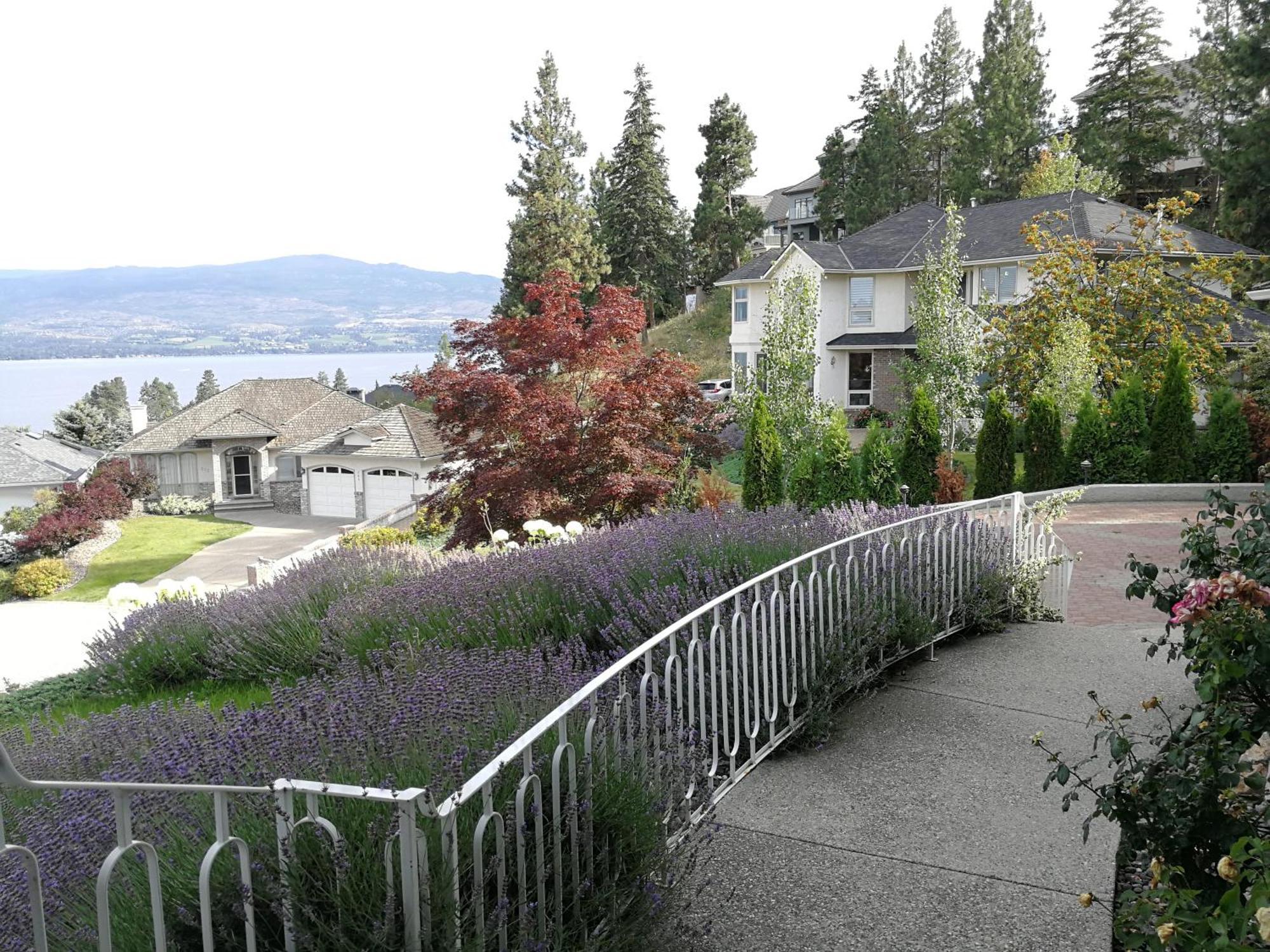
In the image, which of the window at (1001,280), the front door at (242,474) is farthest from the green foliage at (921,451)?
the front door at (242,474)

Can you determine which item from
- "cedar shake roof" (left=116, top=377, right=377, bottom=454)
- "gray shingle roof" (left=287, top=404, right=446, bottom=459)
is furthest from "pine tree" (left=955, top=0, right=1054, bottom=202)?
"cedar shake roof" (left=116, top=377, right=377, bottom=454)

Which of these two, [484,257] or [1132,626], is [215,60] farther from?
[484,257]

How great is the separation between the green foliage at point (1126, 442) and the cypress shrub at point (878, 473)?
4.66 metres

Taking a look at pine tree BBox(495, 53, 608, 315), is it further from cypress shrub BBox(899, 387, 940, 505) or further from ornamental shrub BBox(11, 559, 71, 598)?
cypress shrub BBox(899, 387, 940, 505)

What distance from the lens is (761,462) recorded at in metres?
18.0

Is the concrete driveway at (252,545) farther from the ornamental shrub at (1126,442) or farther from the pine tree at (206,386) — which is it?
the pine tree at (206,386)

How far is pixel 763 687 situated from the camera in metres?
4.93

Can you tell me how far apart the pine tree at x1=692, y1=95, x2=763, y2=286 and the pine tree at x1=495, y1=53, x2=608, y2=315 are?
10034mm

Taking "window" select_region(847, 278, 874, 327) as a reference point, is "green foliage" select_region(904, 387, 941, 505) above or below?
below

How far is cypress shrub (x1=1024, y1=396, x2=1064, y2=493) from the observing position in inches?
762

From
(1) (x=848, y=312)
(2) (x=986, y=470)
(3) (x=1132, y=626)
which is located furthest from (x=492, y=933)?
(1) (x=848, y=312)

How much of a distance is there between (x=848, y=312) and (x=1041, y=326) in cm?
1404

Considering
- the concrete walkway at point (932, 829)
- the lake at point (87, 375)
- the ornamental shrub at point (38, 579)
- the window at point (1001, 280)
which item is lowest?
the ornamental shrub at point (38, 579)

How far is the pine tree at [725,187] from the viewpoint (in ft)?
186
